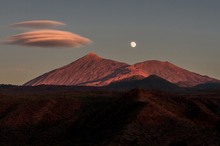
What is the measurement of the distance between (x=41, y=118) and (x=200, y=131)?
1550 inches

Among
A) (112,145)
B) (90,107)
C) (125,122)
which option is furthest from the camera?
(90,107)

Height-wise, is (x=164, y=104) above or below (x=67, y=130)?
above

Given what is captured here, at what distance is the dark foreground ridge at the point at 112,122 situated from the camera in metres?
66.1

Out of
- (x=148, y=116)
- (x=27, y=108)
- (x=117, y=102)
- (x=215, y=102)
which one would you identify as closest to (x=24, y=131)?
(x=27, y=108)

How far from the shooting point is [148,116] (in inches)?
2960

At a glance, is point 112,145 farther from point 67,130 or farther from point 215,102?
point 215,102

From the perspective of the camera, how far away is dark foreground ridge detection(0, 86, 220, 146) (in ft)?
217

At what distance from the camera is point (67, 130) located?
79.6 meters

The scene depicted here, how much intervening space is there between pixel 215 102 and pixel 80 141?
51667 millimetres

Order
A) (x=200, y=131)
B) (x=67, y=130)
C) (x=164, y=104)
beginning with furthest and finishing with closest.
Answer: (x=164, y=104)
(x=67, y=130)
(x=200, y=131)

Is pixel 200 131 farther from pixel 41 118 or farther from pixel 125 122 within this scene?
pixel 41 118

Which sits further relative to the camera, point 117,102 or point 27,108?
point 27,108

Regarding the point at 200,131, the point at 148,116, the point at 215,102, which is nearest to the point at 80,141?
the point at 148,116

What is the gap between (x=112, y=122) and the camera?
75.5 meters
